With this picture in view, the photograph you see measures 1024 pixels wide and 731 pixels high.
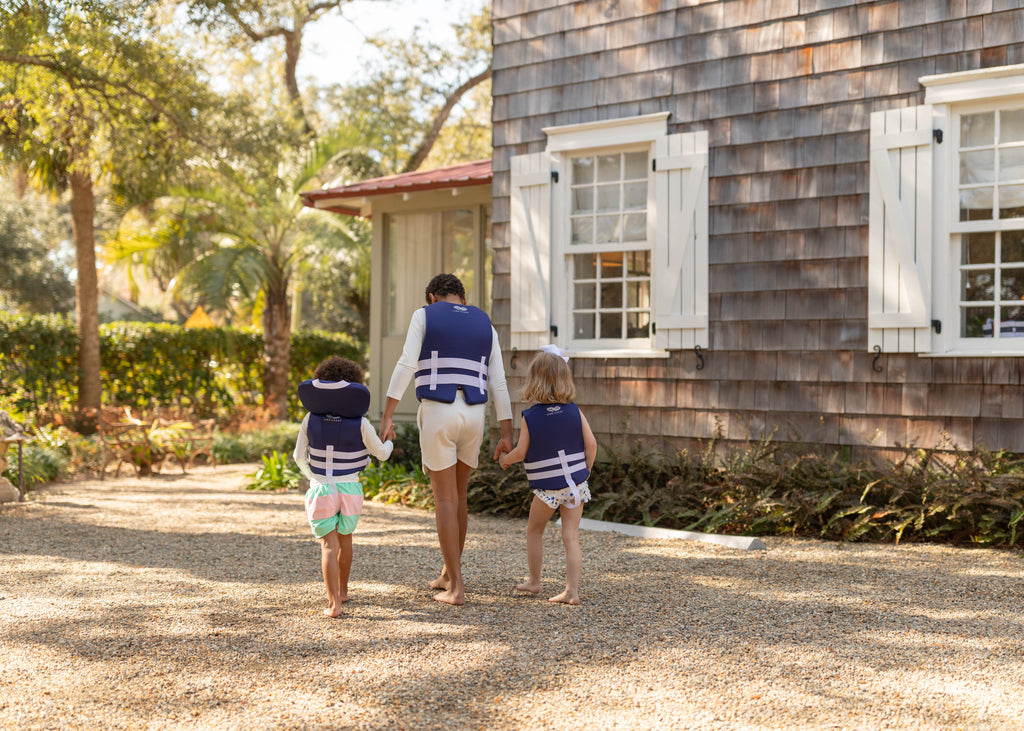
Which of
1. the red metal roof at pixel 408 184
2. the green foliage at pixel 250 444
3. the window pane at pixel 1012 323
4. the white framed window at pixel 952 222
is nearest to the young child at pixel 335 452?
the white framed window at pixel 952 222

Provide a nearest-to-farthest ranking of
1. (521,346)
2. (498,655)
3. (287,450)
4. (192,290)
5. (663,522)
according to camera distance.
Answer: (498,655) → (663,522) → (521,346) → (287,450) → (192,290)

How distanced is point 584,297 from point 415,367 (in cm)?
349

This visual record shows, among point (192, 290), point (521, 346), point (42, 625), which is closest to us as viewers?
point (42, 625)

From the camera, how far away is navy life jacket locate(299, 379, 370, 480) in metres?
4.31

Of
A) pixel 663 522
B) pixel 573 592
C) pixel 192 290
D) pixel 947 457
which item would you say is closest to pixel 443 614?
pixel 573 592

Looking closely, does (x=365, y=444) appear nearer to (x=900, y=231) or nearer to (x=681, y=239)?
(x=681, y=239)

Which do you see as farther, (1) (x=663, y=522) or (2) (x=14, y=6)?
(2) (x=14, y=6)

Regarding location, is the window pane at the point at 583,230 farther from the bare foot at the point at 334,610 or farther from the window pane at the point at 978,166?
the bare foot at the point at 334,610

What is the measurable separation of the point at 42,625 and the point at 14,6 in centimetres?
616

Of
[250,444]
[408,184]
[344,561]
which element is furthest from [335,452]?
[250,444]

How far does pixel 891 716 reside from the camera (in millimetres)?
3045

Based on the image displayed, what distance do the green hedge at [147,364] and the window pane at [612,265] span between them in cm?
791

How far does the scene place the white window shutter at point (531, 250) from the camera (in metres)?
7.71

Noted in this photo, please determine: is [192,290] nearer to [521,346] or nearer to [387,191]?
[387,191]
